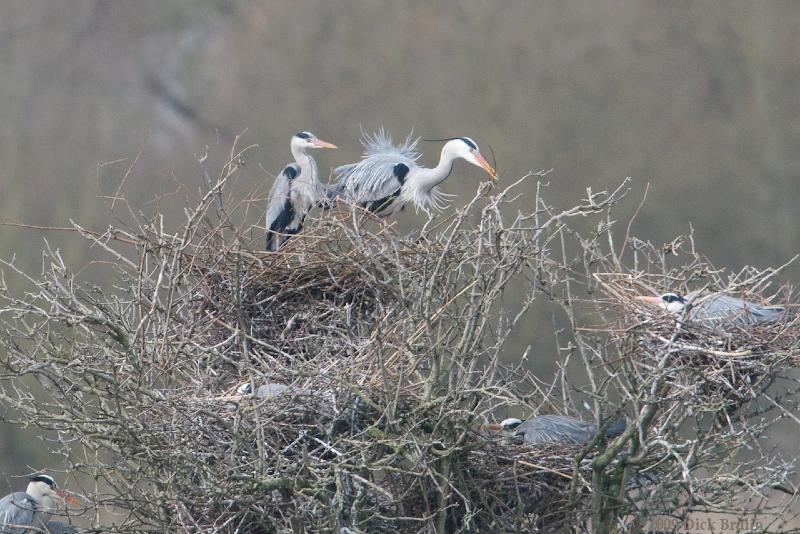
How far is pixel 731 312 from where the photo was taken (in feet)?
16.4

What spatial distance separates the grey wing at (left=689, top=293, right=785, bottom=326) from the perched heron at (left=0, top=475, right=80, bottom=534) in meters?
2.69

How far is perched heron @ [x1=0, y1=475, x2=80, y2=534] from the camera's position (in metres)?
5.53

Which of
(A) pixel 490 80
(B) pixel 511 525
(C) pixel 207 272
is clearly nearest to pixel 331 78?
(A) pixel 490 80

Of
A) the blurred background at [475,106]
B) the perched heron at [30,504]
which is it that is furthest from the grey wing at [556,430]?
the blurred background at [475,106]

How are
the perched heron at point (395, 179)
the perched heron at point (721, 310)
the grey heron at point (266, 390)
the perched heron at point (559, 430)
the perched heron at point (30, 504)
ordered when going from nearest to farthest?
the grey heron at point (266, 390), the perched heron at point (721, 310), the perched heron at point (559, 430), the perched heron at point (30, 504), the perched heron at point (395, 179)

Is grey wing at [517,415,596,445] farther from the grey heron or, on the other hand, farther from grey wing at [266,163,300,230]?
grey wing at [266,163,300,230]

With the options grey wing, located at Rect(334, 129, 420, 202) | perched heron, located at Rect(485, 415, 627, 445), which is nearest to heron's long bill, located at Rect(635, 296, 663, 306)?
perched heron, located at Rect(485, 415, 627, 445)

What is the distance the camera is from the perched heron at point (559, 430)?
508 centimetres

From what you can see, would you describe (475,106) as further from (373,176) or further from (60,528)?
(60,528)

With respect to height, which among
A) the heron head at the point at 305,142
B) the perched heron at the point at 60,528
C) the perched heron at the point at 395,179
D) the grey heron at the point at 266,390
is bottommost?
the perched heron at the point at 60,528

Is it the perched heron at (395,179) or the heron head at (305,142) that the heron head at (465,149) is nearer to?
the perched heron at (395,179)

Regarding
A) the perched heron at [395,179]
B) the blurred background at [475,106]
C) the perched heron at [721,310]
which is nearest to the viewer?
the perched heron at [721,310]

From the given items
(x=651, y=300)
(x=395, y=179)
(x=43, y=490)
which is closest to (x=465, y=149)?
(x=395, y=179)

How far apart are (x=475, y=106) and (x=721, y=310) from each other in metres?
8.87
